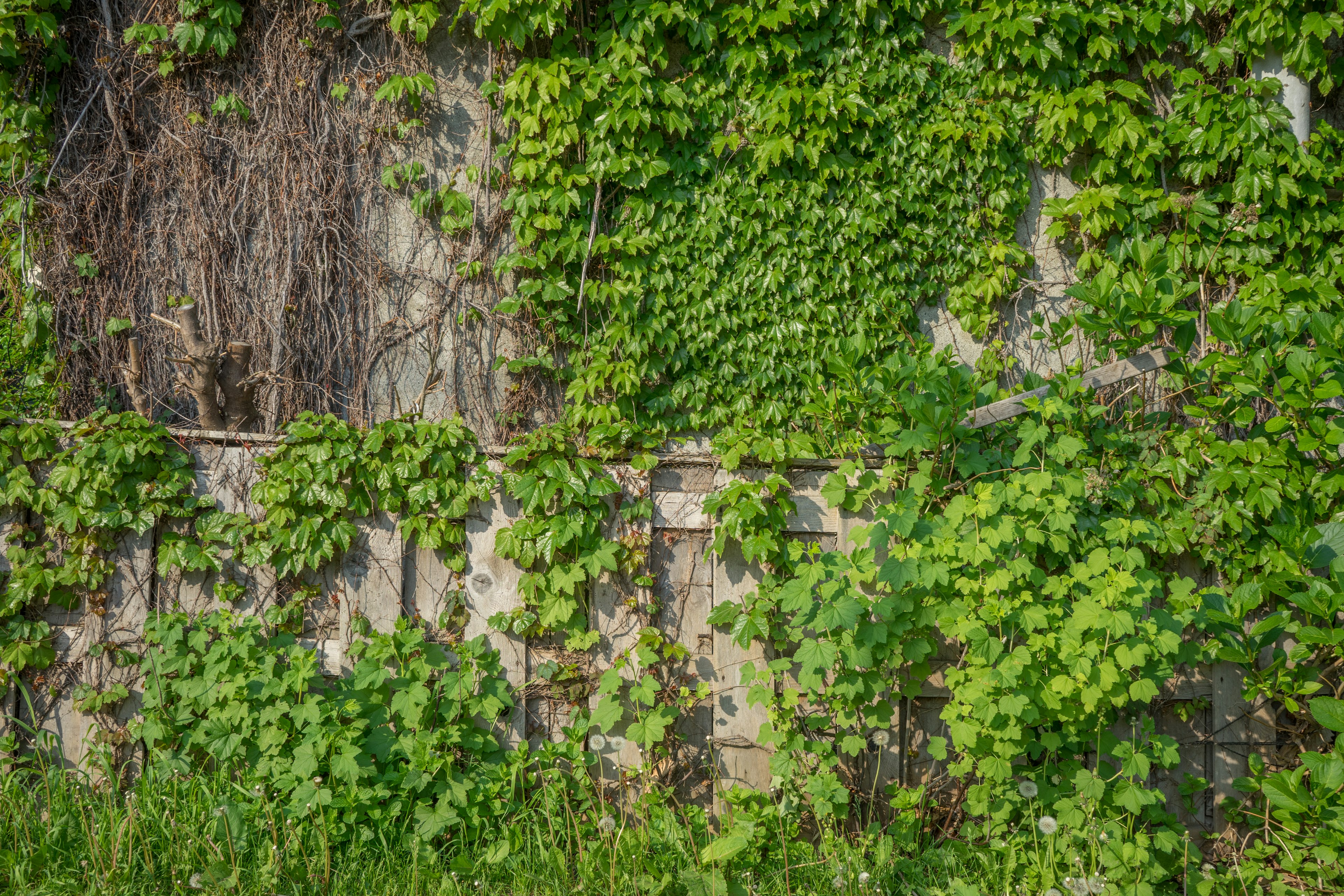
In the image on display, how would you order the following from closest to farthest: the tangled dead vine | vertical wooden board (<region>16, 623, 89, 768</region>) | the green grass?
1. the green grass
2. vertical wooden board (<region>16, 623, 89, 768</region>)
3. the tangled dead vine

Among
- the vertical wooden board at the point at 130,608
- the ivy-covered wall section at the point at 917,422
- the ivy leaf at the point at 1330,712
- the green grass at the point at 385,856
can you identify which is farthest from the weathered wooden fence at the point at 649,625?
the ivy leaf at the point at 1330,712

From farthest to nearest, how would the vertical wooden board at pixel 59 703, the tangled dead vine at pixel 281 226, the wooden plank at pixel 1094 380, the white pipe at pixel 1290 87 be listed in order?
the tangled dead vine at pixel 281 226 → the white pipe at pixel 1290 87 → the vertical wooden board at pixel 59 703 → the wooden plank at pixel 1094 380

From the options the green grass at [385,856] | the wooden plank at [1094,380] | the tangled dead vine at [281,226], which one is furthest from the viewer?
the tangled dead vine at [281,226]

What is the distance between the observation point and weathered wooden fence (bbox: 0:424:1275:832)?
10.7ft

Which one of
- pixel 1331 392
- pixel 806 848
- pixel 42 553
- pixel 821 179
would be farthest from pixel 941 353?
A: pixel 42 553

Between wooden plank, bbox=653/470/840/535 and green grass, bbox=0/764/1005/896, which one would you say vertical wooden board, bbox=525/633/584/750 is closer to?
green grass, bbox=0/764/1005/896

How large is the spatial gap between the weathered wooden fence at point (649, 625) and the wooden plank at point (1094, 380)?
0.66m

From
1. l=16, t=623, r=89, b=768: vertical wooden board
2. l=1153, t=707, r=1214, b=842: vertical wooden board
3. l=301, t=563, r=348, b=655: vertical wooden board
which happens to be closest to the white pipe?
l=1153, t=707, r=1214, b=842: vertical wooden board

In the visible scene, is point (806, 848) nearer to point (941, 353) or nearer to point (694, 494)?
point (694, 494)

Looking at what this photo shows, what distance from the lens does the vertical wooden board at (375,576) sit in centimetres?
329

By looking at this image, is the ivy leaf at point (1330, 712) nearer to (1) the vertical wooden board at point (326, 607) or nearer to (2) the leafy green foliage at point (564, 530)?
(2) the leafy green foliage at point (564, 530)

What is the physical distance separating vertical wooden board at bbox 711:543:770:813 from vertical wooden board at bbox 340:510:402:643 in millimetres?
1435

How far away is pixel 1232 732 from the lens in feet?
10.8

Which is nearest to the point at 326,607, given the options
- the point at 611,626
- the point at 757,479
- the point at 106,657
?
the point at 106,657
